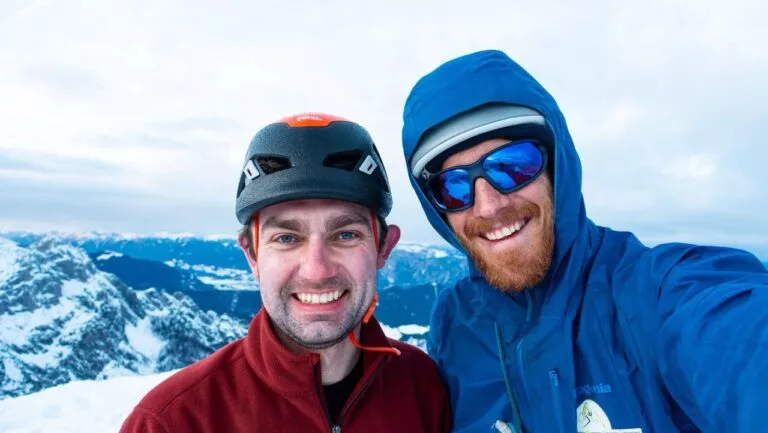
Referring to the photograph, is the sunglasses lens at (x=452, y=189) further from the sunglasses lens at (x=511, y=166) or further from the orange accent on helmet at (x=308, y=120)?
the orange accent on helmet at (x=308, y=120)

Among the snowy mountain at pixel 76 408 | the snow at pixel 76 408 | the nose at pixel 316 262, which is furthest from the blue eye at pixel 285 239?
the snow at pixel 76 408

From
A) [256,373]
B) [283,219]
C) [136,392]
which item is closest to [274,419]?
[256,373]

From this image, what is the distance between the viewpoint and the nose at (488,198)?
156 inches

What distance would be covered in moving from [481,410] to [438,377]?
31.9 inches

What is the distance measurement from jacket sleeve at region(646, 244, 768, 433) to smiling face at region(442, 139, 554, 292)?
2.70ft

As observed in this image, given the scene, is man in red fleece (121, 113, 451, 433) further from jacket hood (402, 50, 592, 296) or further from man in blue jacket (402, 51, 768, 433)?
jacket hood (402, 50, 592, 296)

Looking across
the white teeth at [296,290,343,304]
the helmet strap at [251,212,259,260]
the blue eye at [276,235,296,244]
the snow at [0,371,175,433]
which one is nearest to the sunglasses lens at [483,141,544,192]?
the white teeth at [296,290,343,304]

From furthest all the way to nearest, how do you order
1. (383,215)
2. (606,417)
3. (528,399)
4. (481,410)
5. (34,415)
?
1. (34,415)
2. (383,215)
3. (481,410)
4. (528,399)
5. (606,417)

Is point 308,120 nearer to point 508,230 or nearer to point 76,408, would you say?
point 508,230

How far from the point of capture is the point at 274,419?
3770mm

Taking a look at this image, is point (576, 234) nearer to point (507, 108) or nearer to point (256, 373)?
point (507, 108)

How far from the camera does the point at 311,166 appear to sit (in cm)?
430

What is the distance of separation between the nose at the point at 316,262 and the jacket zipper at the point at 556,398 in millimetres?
1794

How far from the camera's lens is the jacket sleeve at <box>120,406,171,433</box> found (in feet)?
11.6
